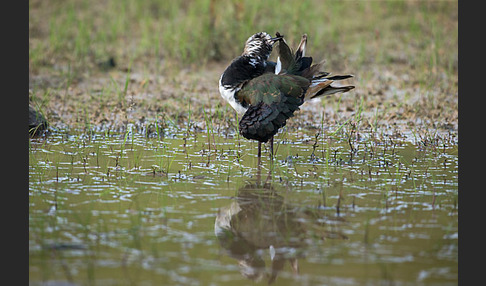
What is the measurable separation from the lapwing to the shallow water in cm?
45

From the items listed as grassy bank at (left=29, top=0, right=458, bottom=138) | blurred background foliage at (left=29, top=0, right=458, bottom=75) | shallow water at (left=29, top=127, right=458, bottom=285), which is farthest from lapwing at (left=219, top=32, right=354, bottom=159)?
blurred background foliage at (left=29, top=0, right=458, bottom=75)

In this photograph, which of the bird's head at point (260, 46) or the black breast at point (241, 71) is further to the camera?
the bird's head at point (260, 46)

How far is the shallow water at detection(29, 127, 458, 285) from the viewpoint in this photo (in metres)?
3.86

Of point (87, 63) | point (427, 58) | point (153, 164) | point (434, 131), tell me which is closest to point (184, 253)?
point (153, 164)

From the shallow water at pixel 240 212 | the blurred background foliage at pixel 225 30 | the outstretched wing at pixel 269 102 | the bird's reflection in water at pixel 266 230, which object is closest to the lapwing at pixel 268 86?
the outstretched wing at pixel 269 102

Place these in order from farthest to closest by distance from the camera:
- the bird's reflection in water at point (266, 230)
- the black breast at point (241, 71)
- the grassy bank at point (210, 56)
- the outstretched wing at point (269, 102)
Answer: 1. the grassy bank at point (210, 56)
2. the black breast at point (241, 71)
3. the outstretched wing at point (269, 102)
4. the bird's reflection in water at point (266, 230)

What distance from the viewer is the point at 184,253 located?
4.07m

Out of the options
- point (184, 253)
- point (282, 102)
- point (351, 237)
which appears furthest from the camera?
point (282, 102)

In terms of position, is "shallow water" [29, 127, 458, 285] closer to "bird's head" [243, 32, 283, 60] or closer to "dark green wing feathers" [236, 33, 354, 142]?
"dark green wing feathers" [236, 33, 354, 142]

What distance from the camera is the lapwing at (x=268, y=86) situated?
6.00 meters

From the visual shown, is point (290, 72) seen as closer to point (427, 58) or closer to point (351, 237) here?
point (351, 237)

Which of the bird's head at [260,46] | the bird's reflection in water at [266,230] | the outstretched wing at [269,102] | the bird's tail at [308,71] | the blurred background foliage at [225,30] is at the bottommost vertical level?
the bird's reflection in water at [266,230]

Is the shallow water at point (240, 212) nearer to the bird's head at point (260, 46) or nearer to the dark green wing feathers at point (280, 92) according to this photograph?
the dark green wing feathers at point (280, 92)

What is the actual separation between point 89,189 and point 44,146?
1733 millimetres
